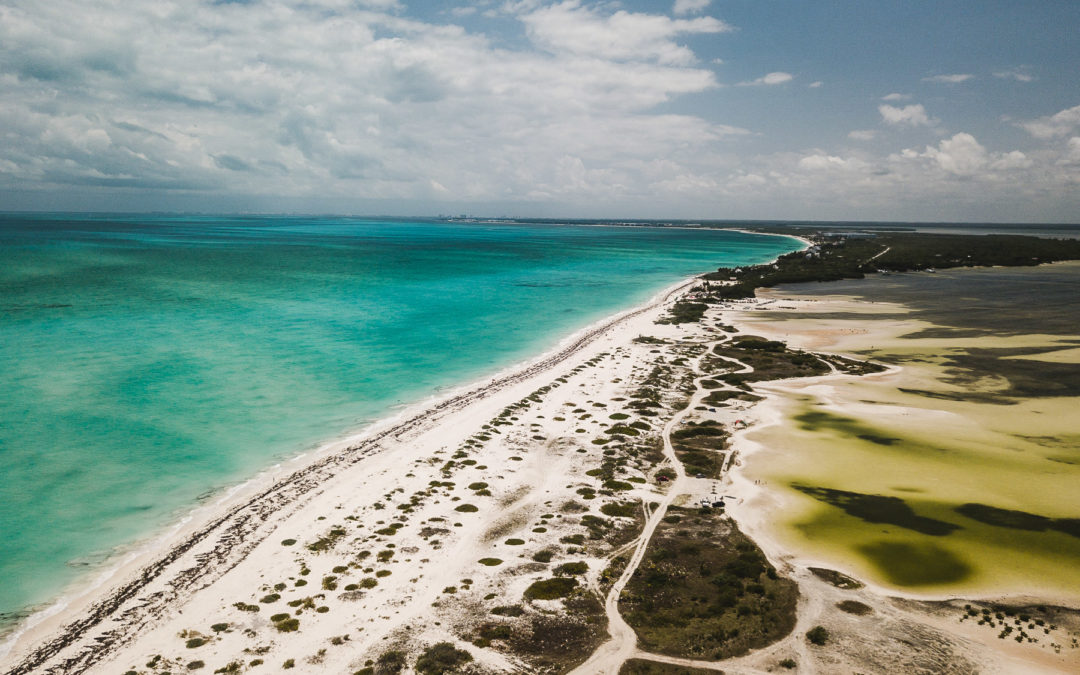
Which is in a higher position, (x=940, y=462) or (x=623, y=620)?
(x=940, y=462)

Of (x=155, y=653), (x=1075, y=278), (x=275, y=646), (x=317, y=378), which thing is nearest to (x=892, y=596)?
(x=275, y=646)

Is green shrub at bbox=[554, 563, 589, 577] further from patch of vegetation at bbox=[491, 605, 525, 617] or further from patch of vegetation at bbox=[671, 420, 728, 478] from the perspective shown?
patch of vegetation at bbox=[671, 420, 728, 478]

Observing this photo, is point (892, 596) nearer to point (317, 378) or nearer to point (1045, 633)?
point (1045, 633)

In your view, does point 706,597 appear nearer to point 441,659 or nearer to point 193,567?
point 441,659

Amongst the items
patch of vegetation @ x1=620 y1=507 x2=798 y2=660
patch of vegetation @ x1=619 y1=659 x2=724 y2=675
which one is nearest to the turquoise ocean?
patch of vegetation @ x1=619 y1=659 x2=724 y2=675

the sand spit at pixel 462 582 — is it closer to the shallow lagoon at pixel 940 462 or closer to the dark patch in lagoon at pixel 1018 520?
the shallow lagoon at pixel 940 462

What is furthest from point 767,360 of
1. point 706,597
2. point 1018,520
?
point 706,597

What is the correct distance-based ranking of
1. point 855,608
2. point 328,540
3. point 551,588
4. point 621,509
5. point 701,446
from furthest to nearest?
point 701,446, point 621,509, point 328,540, point 551,588, point 855,608
